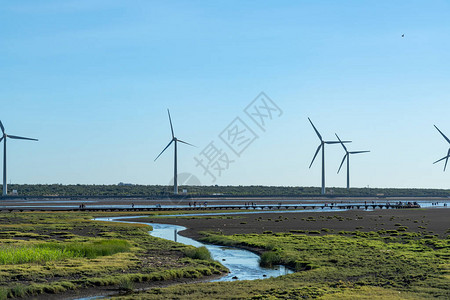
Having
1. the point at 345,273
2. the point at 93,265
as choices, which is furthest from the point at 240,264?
the point at 93,265

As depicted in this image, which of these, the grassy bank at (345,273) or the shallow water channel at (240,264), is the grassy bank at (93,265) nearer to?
the shallow water channel at (240,264)

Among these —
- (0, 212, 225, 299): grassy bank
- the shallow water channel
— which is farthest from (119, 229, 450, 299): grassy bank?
(0, 212, 225, 299): grassy bank

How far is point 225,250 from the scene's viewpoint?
5409 cm

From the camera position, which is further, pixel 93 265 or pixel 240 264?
pixel 240 264

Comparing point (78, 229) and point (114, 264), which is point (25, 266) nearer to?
point (114, 264)

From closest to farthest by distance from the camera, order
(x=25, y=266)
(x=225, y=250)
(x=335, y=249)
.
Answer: (x=25, y=266) < (x=335, y=249) < (x=225, y=250)

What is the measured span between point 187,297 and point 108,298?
4.21 metres

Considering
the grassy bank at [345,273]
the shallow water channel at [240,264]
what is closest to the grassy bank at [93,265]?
the shallow water channel at [240,264]

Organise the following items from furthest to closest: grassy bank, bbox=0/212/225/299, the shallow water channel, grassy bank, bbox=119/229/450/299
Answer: the shallow water channel < grassy bank, bbox=0/212/225/299 < grassy bank, bbox=119/229/450/299

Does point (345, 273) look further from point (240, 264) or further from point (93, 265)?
point (93, 265)

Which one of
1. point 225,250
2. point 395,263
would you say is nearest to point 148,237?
point 225,250

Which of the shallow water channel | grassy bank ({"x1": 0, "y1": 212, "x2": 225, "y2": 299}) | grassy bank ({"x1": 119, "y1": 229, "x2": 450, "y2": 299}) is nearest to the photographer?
grassy bank ({"x1": 119, "y1": 229, "x2": 450, "y2": 299})

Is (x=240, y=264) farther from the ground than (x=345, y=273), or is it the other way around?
(x=345, y=273)

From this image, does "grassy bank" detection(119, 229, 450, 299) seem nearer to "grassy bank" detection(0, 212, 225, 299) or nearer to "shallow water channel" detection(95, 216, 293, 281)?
"shallow water channel" detection(95, 216, 293, 281)
